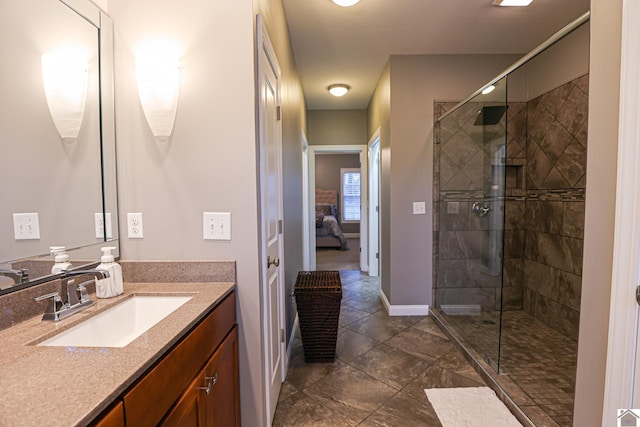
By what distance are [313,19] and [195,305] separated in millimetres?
2336

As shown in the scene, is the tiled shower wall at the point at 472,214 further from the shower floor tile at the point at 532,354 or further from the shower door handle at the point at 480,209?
the shower floor tile at the point at 532,354

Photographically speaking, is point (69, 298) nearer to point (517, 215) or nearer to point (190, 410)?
point (190, 410)

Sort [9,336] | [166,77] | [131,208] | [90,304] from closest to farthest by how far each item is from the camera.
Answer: [9,336] < [90,304] < [166,77] < [131,208]

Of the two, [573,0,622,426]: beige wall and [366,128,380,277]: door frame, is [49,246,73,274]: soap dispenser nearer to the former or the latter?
[573,0,622,426]: beige wall

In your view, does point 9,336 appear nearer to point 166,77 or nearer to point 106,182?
point 106,182

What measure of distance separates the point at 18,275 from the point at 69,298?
0.16m

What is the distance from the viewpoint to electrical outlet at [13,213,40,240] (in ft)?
3.19

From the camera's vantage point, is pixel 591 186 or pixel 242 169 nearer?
pixel 591 186

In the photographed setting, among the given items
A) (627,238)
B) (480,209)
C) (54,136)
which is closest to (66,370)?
(54,136)

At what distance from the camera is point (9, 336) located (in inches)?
33.4

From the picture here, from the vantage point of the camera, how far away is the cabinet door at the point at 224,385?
3.51 ft

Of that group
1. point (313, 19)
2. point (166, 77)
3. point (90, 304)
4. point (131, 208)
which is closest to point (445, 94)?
point (313, 19)

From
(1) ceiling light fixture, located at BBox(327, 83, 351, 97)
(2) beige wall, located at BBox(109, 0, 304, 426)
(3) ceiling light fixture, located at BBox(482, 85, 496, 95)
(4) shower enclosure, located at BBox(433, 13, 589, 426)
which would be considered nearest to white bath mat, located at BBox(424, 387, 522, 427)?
(4) shower enclosure, located at BBox(433, 13, 589, 426)

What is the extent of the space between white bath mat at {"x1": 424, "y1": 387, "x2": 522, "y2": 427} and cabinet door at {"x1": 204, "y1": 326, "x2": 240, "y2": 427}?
116cm
